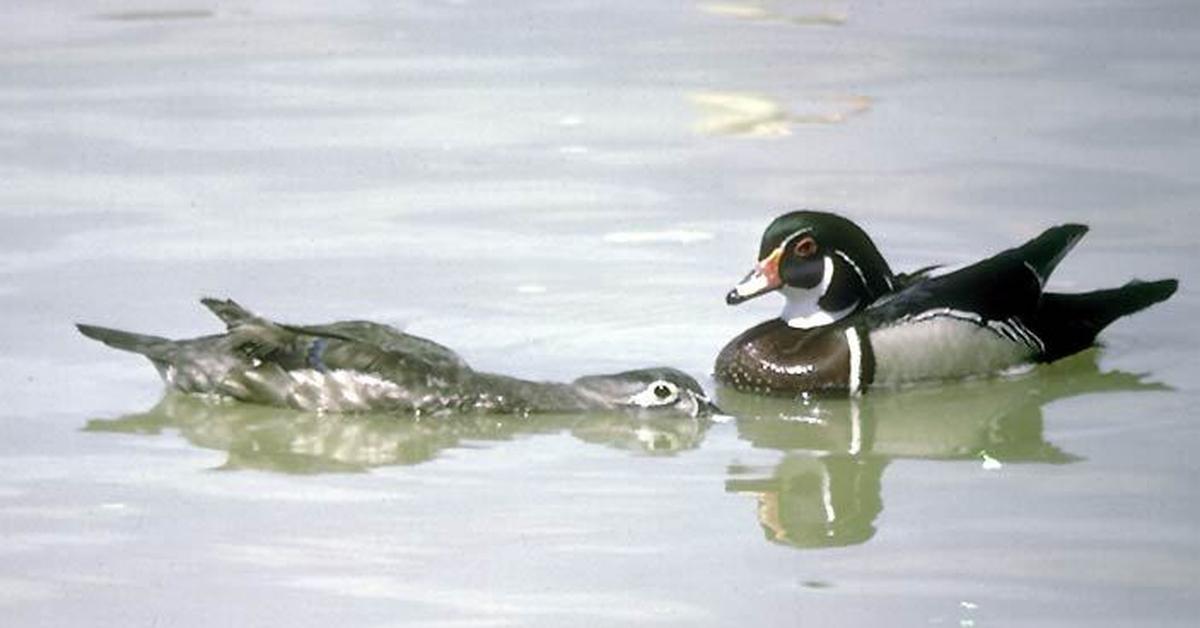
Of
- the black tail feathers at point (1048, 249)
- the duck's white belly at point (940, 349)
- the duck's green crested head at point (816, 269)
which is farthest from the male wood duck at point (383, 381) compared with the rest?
the black tail feathers at point (1048, 249)

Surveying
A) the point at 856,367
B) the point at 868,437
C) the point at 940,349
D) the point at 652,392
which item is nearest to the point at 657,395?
the point at 652,392

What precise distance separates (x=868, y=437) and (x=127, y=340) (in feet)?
9.12

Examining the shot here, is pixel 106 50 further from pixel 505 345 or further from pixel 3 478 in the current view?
pixel 3 478

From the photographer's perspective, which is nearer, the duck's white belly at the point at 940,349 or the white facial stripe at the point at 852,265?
the duck's white belly at the point at 940,349

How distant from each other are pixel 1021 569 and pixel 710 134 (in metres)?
6.95

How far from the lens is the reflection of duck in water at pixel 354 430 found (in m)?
12.6

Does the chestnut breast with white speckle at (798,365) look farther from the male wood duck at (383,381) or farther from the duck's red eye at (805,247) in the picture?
the male wood duck at (383,381)

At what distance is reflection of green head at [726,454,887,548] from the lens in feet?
37.9

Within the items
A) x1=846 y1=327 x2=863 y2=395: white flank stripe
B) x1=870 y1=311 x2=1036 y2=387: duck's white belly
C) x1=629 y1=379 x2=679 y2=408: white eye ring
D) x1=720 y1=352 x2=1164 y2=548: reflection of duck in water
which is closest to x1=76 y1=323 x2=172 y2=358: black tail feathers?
x1=629 y1=379 x2=679 y2=408: white eye ring

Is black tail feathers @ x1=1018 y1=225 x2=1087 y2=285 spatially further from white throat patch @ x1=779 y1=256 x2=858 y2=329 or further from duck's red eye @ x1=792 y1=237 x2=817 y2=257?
duck's red eye @ x1=792 y1=237 x2=817 y2=257

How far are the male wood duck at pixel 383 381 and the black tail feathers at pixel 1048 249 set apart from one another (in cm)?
169

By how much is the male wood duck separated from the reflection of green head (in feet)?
2.54

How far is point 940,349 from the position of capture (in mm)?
13797

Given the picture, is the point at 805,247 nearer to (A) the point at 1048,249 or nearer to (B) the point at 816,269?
(B) the point at 816,269
